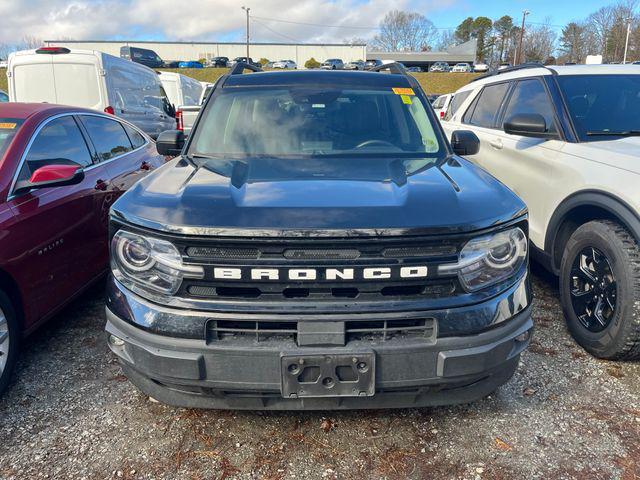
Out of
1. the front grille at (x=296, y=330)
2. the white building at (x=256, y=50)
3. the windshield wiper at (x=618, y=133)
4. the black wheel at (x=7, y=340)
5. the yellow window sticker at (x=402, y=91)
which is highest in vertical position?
the white building at (x=256, y=50)

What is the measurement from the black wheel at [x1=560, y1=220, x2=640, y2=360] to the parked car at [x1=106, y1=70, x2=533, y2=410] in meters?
1.11

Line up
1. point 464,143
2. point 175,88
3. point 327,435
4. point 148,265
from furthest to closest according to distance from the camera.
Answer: point 175,88
point 464,143
point 327,435
point 148,265

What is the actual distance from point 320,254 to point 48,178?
2024 mm

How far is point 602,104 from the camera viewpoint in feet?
13.6

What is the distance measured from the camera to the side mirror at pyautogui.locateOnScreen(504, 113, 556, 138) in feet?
13.0

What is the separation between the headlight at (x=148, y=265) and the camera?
214cm

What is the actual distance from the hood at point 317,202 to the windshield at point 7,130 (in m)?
Result: 1.26

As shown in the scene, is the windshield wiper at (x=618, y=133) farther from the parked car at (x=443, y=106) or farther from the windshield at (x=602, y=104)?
the parked car at (x=443, y=106)

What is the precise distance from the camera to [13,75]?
9.16 meters

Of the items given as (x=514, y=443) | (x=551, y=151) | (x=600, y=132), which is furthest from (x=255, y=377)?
(x=600, y=132)

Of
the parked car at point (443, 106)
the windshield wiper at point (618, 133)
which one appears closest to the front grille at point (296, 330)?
the windshield wiper at point (618, 133)

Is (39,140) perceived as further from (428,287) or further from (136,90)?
(136,90)

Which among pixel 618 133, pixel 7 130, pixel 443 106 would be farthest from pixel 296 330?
pixel 443 106

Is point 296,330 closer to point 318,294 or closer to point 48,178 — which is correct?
point 318,294
